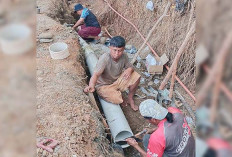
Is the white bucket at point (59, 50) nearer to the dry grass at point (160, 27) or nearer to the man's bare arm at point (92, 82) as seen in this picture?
the man's bare arm at point (92, 82)

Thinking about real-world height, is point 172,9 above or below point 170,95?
above

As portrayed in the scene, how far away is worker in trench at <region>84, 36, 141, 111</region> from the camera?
4266 millimetres

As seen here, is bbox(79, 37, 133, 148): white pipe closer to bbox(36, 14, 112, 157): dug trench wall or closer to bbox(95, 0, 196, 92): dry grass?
bbox(36, 14, 112, 157): dug trench wall

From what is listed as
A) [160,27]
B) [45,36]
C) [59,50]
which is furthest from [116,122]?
[160,27]

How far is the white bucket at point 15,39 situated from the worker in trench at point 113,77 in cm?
360

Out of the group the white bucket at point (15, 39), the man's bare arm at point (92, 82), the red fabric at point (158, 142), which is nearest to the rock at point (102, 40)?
the man's bare arm at point (92, 82)

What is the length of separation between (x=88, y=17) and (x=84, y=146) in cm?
452

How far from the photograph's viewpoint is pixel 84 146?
3.31 meters

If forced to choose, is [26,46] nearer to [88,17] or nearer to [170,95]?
[170,95]

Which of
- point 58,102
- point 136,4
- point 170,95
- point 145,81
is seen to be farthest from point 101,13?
point 58,102

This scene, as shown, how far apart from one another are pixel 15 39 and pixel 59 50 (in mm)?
5008

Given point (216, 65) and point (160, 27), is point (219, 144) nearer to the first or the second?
point (216, 65)

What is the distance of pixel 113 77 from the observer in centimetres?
458

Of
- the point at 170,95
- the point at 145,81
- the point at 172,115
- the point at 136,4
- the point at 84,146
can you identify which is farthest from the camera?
the point at 136,4
